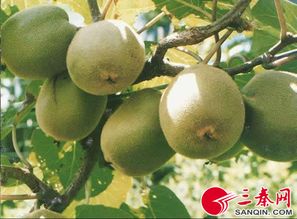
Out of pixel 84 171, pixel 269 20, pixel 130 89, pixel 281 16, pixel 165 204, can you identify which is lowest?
pixel 165 204

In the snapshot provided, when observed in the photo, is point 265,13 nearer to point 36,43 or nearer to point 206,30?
point 206,30

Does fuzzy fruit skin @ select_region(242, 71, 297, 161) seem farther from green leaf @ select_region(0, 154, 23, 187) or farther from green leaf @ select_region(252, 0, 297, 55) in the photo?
green leaf @ select_region(0, 154, 23, 187)

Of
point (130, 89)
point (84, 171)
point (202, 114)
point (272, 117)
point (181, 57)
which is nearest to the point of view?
point (202, 114)

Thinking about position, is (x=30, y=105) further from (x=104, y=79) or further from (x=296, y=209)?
(x=296, y=209)

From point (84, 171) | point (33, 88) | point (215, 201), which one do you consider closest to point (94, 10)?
point (33, 88)

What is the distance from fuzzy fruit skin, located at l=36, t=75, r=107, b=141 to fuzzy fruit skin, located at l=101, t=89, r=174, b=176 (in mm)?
61

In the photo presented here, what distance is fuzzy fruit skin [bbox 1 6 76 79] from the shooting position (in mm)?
1358

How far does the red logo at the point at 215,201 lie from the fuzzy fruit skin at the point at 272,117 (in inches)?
13.3

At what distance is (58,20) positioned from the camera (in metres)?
1.41

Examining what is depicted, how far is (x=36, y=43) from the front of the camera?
136cm

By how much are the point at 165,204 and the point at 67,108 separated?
0.63 meters

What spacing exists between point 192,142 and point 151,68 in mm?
312

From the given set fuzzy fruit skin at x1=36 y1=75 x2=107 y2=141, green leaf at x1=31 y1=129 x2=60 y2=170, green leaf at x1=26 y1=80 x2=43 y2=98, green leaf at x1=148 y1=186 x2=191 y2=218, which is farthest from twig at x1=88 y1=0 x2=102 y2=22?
green leaf at x1=148 y1=186 x2=191 y2=218

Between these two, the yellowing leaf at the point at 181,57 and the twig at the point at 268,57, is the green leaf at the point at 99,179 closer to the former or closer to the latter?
the yellowing leaf at the point at 181,57
